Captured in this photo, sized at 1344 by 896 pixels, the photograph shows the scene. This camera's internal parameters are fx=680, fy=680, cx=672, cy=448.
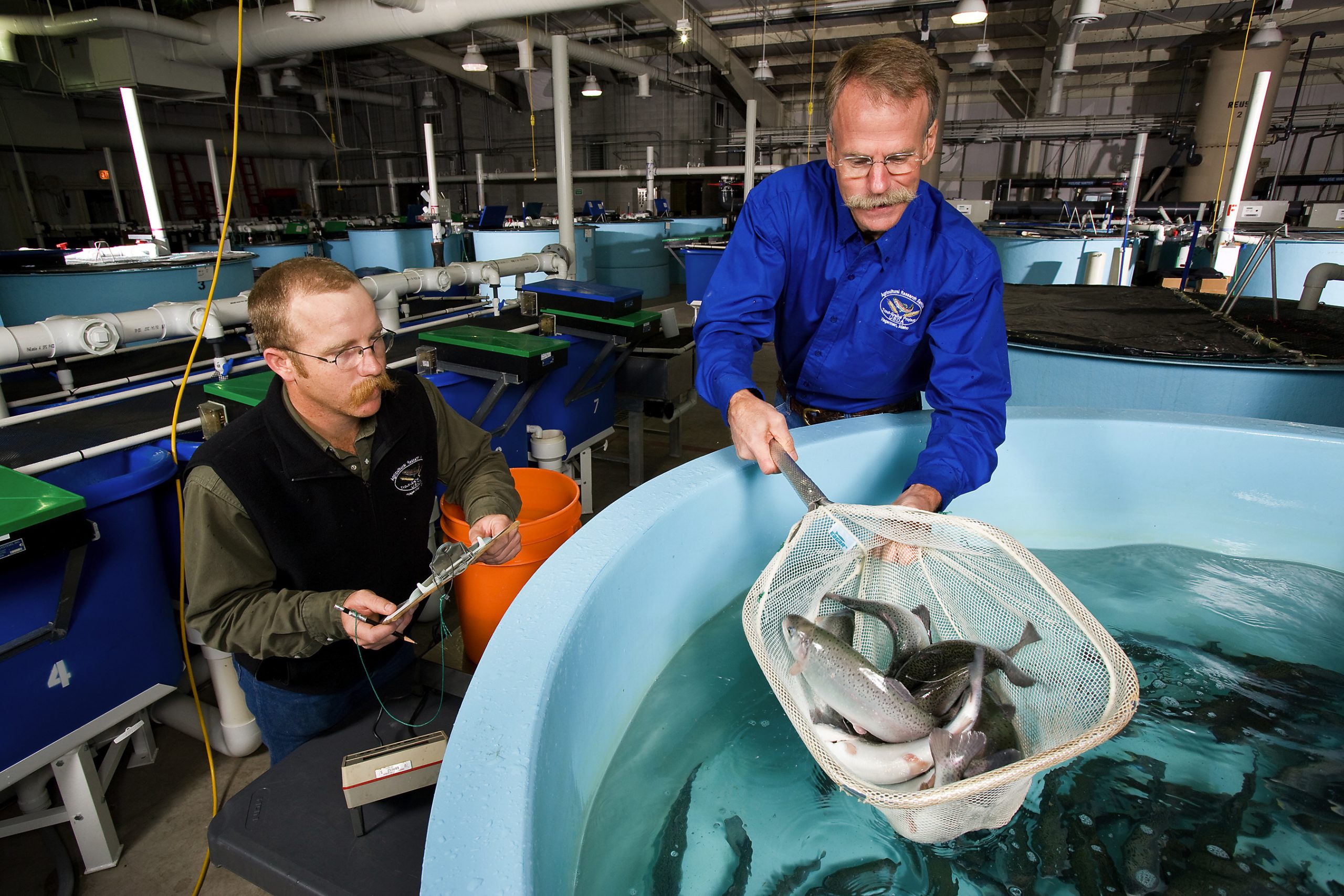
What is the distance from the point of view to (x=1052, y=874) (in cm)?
92

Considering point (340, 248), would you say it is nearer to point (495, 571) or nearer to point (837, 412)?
point (495, 571)

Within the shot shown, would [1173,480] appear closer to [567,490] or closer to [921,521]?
[921,521]

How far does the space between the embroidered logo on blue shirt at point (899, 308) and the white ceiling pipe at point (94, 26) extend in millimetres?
7233

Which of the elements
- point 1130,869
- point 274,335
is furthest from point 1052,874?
point 274,335

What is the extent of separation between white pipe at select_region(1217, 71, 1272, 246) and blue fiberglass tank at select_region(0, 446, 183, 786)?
5.27 metres

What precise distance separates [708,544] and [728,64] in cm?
1221

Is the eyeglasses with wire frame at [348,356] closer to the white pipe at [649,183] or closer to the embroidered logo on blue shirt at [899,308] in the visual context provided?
the embroidered logo on blue shirt at [899,308]

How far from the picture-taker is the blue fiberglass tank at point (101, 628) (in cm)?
128

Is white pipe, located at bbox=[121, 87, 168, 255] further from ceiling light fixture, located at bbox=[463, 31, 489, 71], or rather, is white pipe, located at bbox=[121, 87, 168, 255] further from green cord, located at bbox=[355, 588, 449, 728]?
ceiling light fixture, located at bbox=[463, 31, 489, 71]

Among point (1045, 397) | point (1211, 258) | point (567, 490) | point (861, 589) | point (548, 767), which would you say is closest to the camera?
point (548, 767)

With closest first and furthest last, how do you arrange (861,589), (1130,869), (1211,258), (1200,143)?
1. (1130,869)
2. (861,589)
3. (1211,258)
4. (1200,143)

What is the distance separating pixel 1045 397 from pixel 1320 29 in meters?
11.0

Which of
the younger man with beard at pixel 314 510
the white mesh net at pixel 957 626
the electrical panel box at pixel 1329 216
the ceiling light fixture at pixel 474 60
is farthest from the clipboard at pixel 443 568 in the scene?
the electrical panel box at pixel 1329 216

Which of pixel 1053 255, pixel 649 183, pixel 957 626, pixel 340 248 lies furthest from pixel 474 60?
pixel 957 626
